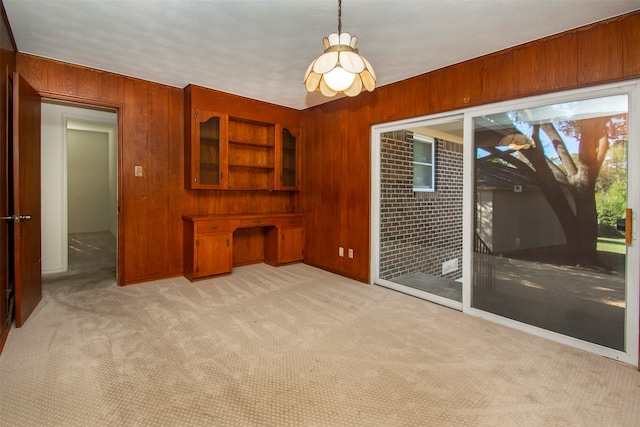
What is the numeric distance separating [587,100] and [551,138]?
0.33 m

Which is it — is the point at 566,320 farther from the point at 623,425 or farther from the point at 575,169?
the point at 575,169

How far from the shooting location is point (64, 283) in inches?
146

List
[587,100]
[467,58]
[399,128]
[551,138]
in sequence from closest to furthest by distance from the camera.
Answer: [587,100] < [551,138] < [467,58] < [399,128]

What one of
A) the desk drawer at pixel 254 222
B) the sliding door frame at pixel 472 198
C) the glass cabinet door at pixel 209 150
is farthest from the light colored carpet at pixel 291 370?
the glass cabinet door at pixel 209 150

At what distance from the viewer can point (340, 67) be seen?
190 centimetres

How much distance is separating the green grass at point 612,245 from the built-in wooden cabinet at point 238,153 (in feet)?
11.8

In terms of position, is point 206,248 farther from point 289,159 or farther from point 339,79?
point 339,79

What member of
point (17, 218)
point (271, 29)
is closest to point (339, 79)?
point (271, 29)

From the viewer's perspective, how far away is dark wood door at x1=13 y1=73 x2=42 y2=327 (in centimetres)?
246

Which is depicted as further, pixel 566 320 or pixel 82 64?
pixel 82 64

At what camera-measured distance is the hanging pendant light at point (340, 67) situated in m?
1.87

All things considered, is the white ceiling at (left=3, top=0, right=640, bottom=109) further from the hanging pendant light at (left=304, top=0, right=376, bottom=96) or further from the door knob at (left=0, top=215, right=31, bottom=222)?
the door knob at (left=0, top=215, right=31, bottom=222)

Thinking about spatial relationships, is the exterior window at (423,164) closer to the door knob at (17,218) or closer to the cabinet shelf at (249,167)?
the cabinet shelf at (249,167)

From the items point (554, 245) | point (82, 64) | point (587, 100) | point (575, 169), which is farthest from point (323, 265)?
point (82, 64)
